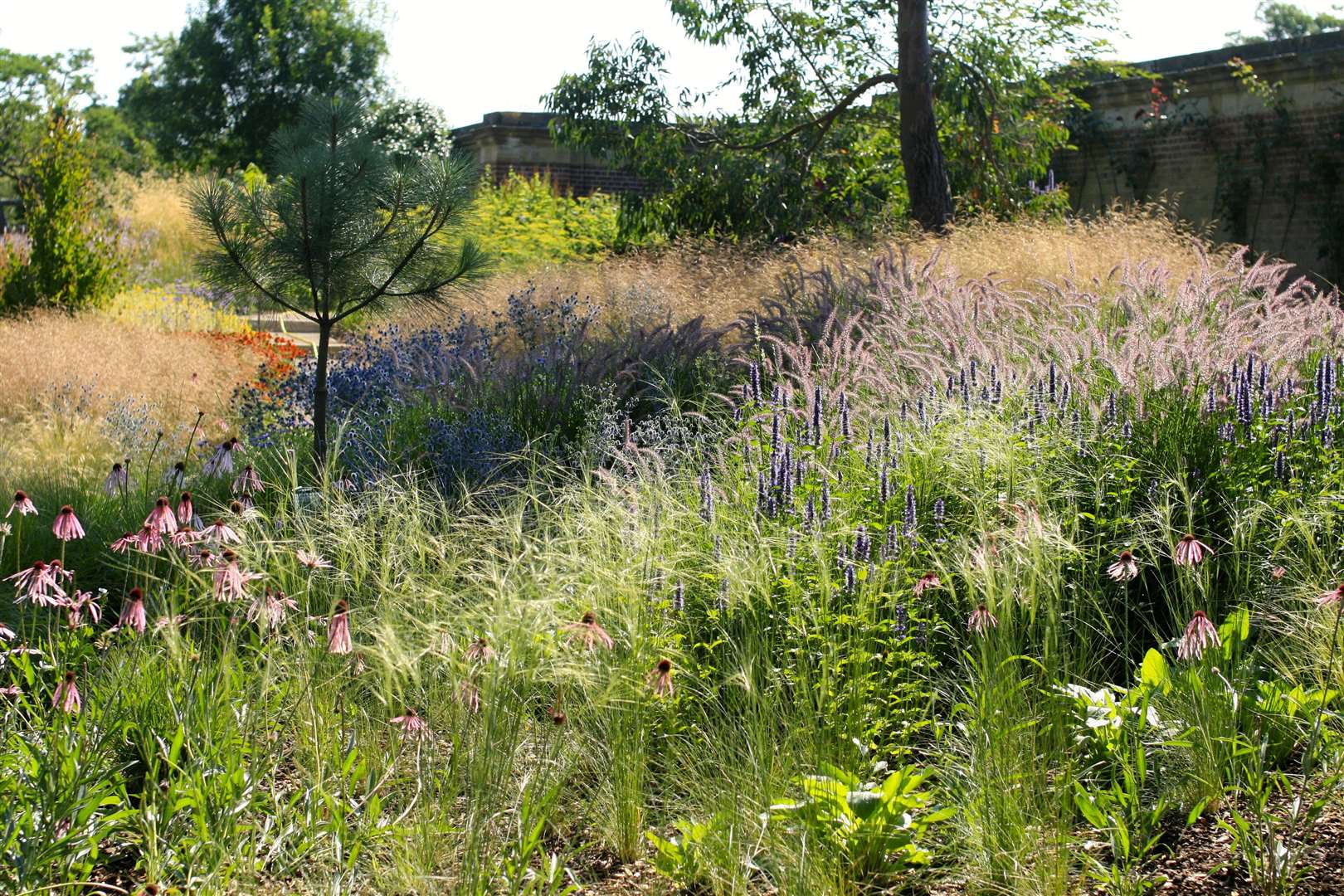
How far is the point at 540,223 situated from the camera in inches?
695

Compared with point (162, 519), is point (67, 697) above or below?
below

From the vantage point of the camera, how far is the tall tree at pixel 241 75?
3058 centimetres

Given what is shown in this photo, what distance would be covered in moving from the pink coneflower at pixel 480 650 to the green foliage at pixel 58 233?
11323 millimetres

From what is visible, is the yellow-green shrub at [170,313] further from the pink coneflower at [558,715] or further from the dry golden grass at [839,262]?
the pink coneflower at [558,715]

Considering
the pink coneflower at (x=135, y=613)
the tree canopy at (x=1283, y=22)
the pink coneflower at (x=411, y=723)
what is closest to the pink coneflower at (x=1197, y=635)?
the pink coneflower at (x=411, y=723)

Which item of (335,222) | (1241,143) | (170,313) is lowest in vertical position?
(170,313)

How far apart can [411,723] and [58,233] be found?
1177 centimetres

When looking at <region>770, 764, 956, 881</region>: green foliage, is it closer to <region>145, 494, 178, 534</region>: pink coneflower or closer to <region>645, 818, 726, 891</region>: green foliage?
<region>645, 818, 726, 891</region>: green foliage

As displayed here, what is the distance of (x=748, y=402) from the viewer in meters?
4.82

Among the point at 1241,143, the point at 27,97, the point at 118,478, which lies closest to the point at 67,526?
the point at 118,478

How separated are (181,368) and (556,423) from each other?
4678mm

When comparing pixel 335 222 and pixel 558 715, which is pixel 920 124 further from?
pixel 558 715

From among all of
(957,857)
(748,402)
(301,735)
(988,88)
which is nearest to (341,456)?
(748,402)

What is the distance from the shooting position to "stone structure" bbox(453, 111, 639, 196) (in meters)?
22.4
